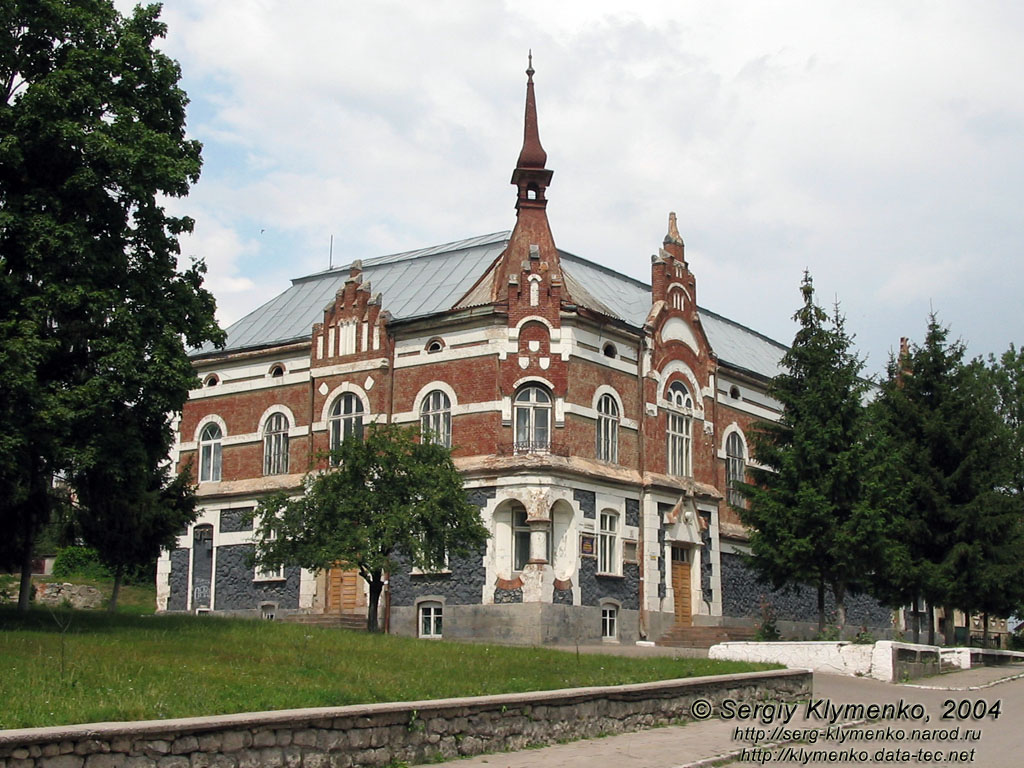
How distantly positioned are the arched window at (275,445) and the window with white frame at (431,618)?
25.7 ft

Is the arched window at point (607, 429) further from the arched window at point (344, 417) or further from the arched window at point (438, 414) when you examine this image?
the arched window at point (344, 417)

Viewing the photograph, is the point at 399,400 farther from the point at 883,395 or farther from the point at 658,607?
the point at 883,395

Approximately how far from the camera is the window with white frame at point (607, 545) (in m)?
38.2

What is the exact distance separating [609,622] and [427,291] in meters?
12.8

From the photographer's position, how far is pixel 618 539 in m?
38.9

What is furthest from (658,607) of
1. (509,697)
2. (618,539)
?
(509,697)

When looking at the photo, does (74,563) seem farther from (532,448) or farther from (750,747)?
(750,747)

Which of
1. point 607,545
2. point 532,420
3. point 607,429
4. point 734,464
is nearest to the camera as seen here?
point 532,420

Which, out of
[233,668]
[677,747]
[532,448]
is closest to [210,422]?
[532,448]

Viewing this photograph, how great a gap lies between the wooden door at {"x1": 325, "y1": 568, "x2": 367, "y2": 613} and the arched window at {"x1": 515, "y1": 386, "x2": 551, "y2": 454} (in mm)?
7308

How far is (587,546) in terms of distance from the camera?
3759cm

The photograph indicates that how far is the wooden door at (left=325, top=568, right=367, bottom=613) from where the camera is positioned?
4038cm

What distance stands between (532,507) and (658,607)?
5933 millimetres

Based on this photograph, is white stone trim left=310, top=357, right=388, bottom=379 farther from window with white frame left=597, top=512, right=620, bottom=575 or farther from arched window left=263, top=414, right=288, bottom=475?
window with white frame left=597, top=512, right=620, bottom=575
